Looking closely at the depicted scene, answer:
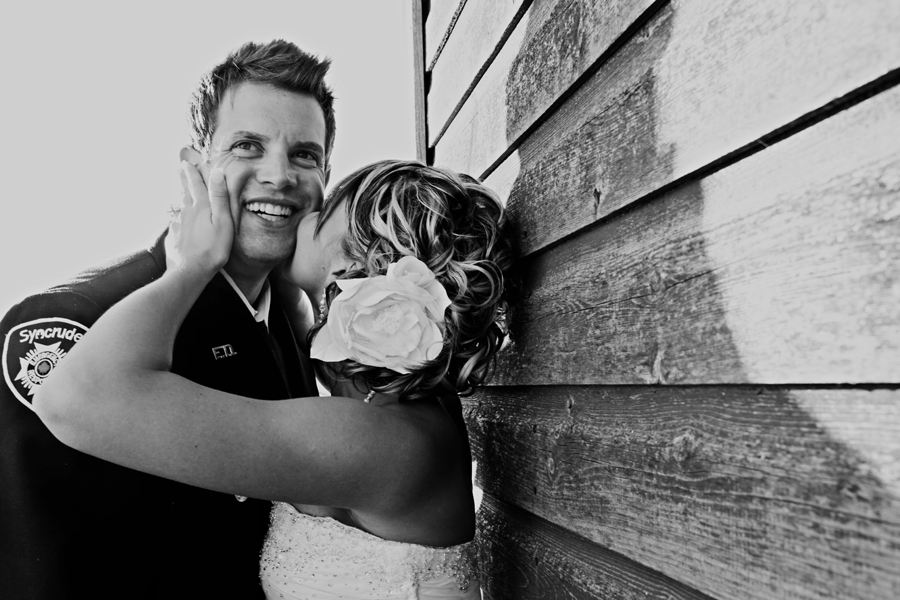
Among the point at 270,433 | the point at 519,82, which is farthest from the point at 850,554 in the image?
the point at 519,82

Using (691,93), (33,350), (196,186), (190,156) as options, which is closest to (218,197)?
(196,186)

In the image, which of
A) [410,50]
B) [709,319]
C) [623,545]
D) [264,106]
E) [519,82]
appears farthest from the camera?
[410,50]

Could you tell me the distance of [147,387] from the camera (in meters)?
1.47

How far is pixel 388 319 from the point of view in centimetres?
164

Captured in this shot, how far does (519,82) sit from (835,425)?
1.39m

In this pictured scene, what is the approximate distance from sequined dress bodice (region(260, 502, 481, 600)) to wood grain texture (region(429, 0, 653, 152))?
1.21 metres

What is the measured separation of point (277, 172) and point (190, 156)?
31 centimetres

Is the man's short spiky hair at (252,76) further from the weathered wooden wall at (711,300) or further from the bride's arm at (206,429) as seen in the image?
the bride's arm at (206,429)

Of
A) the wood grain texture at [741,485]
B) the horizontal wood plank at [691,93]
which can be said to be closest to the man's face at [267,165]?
the horizontal wood plank at [691,93]

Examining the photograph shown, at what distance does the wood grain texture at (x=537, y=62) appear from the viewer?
1355mm

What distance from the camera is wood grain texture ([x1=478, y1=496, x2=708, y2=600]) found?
122cm

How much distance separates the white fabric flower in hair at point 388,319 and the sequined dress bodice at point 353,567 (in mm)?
568

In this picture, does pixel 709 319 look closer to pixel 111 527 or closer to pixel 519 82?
pixel 519 82

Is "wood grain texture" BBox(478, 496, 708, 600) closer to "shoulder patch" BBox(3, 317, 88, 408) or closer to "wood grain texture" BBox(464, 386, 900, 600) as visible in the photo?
"wood grain texture" BBox(464, 386, 900, 600)
